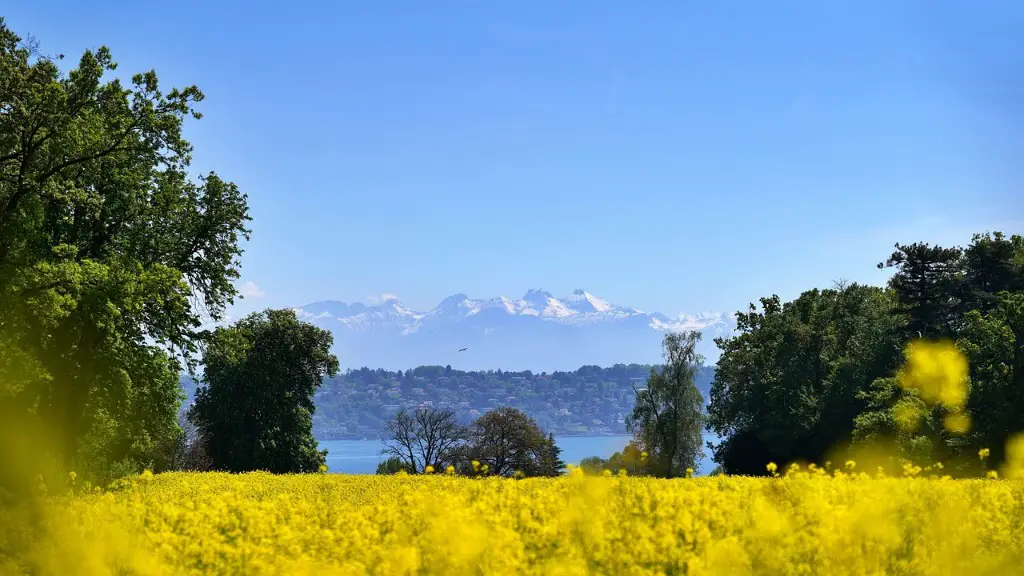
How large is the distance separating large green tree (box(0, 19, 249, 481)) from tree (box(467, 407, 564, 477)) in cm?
6514

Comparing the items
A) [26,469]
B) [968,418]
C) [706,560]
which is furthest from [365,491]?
[968,418]

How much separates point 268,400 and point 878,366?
138 feet

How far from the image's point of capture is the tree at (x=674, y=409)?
236 ft

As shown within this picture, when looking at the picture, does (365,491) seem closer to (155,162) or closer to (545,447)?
(155,162)

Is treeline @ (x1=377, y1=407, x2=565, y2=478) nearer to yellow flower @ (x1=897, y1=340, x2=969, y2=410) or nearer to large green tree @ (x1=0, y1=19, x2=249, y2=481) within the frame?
yellow flower @ (x1=897, y1=340, x2=969, y2=410)

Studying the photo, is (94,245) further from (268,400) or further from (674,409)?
(674,409)

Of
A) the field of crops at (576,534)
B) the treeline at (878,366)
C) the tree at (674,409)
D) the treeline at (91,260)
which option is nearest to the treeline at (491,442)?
the tree at (674,409)

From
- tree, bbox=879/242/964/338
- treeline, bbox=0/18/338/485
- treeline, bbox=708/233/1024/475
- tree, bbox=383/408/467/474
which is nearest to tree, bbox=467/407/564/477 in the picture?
tree, bbox=383/408/467/474

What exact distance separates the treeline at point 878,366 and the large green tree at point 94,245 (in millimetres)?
35548

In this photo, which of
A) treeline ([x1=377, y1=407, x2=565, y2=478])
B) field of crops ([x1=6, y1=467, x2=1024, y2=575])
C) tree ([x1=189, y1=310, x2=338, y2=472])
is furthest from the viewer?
treeline ([x1=377, y1=407, x2=565, y2=478])

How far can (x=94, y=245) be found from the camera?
30406 mm

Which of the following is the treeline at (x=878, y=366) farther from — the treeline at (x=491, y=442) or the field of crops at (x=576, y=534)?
the field of crops at (x=576, y=534)

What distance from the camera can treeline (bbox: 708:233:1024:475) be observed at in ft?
145

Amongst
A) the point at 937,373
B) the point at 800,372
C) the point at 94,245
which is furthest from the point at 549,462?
the point at 94,245
